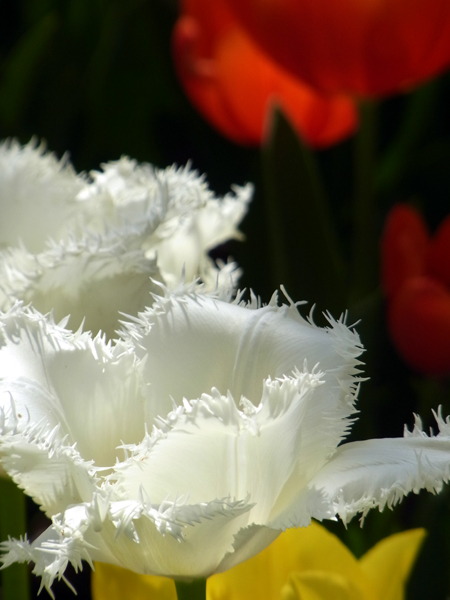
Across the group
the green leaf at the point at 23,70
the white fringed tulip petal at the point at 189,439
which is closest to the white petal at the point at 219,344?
the white fringed tulip petal at the point at 189,439

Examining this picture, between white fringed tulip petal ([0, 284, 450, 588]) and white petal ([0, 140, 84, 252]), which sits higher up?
white fringed tulip petal ([0, 284, 450, 588])

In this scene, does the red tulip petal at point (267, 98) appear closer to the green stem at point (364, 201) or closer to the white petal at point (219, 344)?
the green stem at point (364, 201)

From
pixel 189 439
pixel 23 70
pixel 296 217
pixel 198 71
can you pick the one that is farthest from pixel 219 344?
pixel 23 70

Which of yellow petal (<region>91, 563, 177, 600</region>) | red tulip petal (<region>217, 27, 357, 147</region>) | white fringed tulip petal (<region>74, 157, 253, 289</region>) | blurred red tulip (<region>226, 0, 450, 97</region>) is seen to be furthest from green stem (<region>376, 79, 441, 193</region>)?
yellow petal (<region>91, 563, 177, 600</region>)

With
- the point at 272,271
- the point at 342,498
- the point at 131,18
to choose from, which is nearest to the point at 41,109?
the point at 131,18

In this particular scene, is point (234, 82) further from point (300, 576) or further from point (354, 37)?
point (300, 576)

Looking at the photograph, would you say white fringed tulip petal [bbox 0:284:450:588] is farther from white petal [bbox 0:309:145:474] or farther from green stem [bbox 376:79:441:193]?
green stem [bbox 376:79:441:193]

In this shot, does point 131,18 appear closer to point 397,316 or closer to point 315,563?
point 397,316
